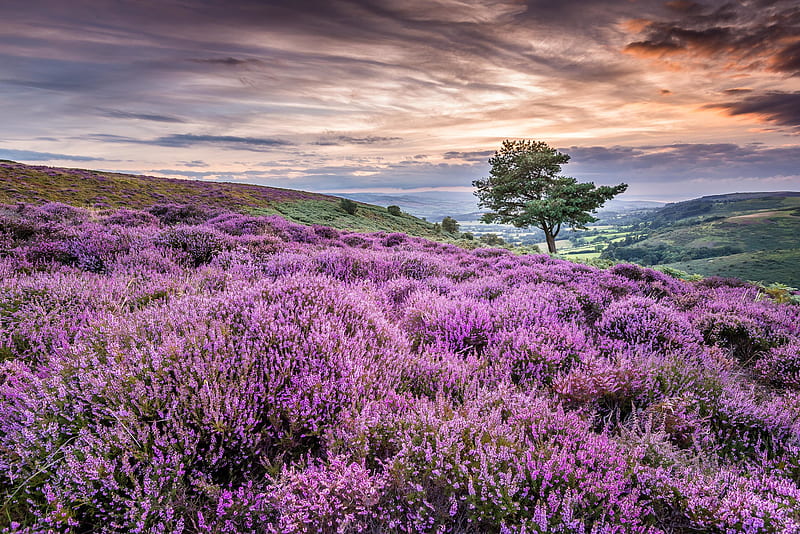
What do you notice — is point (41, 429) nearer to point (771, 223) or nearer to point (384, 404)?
point (384, 404)

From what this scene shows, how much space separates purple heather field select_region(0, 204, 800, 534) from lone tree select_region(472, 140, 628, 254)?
25.2m

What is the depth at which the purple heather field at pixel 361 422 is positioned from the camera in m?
1.71

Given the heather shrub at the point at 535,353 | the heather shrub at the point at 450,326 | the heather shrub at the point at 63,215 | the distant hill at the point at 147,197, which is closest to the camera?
the heather shrub at the point at 535,353

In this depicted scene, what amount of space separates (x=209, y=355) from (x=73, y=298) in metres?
2.62

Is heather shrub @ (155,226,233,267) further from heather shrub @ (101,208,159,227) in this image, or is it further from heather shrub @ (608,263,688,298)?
heather shrub @ (608,263,688,298)

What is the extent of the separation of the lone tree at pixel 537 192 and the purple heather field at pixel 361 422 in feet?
82.7

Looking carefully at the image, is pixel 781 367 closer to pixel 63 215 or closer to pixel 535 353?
pixel 535 353

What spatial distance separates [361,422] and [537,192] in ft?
108

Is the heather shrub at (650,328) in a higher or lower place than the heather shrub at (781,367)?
higher

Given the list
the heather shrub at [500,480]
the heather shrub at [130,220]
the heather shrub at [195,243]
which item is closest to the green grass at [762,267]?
the heather shrub at [500,480]

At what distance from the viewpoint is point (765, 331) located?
15.3ft

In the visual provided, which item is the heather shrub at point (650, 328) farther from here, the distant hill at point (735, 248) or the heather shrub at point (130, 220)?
the distant hill at point (735, 248)

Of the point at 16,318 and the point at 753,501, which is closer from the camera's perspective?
the point at 753,501

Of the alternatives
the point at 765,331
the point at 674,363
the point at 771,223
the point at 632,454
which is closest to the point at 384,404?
the point at 632,454
